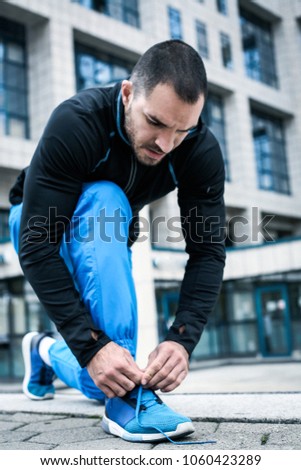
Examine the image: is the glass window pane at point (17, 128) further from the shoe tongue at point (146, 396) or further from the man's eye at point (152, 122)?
the shoe tongue at point (146, 396)

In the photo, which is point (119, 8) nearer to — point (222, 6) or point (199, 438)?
point (222, 6)

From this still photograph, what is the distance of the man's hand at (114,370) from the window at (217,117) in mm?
24033

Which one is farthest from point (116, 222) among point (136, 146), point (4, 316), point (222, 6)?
point (222, 6)

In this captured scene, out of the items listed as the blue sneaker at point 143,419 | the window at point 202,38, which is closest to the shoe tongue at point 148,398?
the blue sneaker at point 143,419

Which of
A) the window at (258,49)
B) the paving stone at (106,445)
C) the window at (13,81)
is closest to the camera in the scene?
the paving stone at (106,445)

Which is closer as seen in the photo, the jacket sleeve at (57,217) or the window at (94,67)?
the jacket sleeve at (57,217)

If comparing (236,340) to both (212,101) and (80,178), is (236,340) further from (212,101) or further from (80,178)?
(80,178)

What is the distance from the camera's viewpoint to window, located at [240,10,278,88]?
28266 mm

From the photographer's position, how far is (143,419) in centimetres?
163

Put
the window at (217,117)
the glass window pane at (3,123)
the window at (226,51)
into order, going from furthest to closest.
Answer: the window at (226,51)
the window at (217,117)
the glass window pane at (3,123)

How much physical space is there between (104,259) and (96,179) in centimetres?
30

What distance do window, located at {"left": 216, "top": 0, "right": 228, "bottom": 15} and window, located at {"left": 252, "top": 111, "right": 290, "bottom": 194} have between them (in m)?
5.07

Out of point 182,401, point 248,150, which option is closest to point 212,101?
point 248,150

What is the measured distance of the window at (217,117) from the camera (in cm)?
2511
